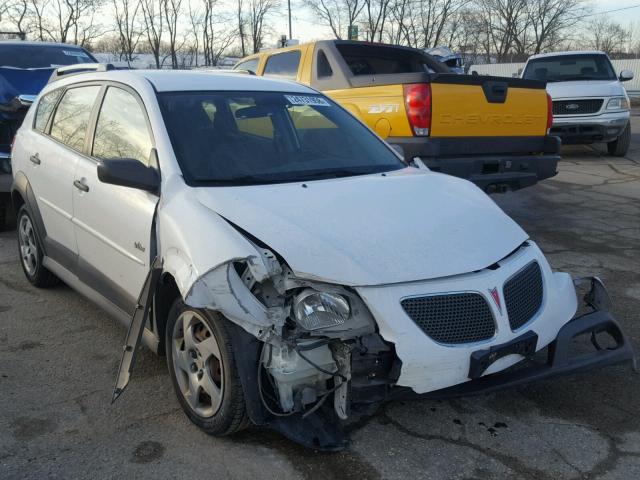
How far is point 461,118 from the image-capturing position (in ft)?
21.5

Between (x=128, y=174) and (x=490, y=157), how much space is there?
14.6 feet

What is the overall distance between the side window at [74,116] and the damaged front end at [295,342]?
82.0 inches

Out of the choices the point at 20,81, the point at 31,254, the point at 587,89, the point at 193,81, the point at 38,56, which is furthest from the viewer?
the point at 587,89

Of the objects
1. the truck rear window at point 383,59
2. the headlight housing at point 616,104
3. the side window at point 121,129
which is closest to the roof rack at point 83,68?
the side window at point 121,129

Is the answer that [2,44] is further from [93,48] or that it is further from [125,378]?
[93,48]

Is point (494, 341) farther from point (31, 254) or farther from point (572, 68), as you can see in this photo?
point (572, 68)

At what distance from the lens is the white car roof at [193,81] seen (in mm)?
3982

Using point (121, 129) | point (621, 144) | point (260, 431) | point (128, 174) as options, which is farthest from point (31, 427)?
point (621, 144)

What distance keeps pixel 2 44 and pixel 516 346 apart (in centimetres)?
863

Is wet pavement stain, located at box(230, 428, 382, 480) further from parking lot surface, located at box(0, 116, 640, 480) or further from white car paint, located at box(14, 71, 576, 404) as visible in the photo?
white car paint, located at box(14, 71, 576, 404)

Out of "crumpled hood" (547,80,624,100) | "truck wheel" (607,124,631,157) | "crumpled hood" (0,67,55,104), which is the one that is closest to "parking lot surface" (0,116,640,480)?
"crumpled hood" (0,67,55,104)

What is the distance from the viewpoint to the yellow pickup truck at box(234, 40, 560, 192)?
6387mm

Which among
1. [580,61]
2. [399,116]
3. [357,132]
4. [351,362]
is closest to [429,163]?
[399,116]

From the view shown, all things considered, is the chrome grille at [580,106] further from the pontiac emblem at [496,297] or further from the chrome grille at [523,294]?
the pontiac emblem at [496,297]
